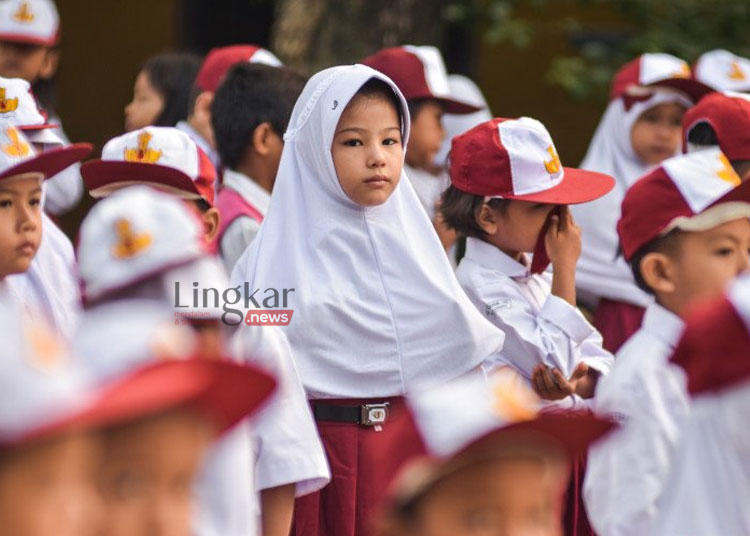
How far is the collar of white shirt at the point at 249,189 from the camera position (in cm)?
580

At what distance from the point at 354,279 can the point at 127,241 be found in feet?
5.27

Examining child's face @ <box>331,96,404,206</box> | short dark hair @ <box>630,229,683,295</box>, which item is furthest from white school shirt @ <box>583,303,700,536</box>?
child's face @ <box>331,96,404,206</box>

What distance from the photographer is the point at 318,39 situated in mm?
9234

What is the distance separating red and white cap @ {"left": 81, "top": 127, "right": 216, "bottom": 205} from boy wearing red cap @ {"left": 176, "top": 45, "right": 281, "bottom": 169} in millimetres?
1156

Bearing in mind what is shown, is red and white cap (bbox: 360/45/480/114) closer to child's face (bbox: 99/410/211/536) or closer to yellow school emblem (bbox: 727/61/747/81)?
yellow school emblem (bbox: 727/61/747/81)

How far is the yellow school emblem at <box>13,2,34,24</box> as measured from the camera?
301 inches

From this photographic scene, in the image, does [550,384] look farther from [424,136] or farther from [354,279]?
[424,136]

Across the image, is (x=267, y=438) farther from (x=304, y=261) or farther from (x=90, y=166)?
(x=90, y=166)

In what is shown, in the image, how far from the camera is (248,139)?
19.7ft

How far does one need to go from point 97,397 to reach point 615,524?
1776 millimetres

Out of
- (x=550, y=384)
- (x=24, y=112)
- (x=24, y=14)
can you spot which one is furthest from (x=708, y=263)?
(x=24, y=14)

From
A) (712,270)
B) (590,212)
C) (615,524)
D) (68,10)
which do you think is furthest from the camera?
(68,10)

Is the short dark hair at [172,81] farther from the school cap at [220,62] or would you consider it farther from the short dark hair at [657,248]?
the short dark hair at [657,248]

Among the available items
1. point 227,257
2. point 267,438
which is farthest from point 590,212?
point 267,438
